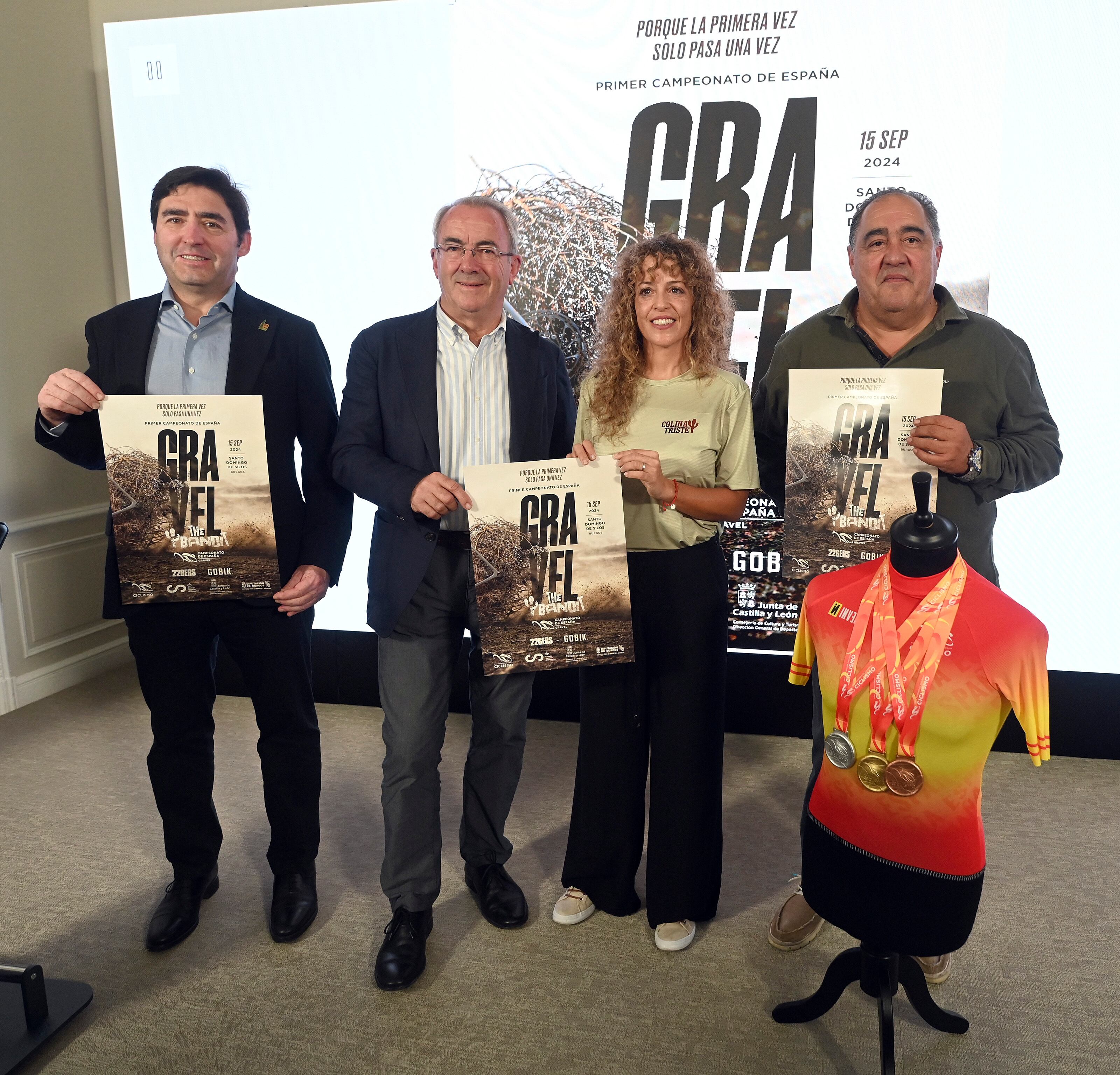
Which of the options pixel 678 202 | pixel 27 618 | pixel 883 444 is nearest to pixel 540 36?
pixel 678 202

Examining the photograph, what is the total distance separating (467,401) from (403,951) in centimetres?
132

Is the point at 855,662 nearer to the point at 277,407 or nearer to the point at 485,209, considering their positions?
the point at 485,209

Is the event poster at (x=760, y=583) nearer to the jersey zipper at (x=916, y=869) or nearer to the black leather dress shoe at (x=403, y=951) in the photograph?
the black leather dress shoe at (x=403, y=951)

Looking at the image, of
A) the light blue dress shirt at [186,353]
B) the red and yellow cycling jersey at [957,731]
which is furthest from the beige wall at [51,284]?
the red and yellow cycling jersey at [957,731]

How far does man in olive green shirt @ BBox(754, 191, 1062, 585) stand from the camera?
6.60ft

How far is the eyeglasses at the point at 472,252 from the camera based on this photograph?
202 centimetres

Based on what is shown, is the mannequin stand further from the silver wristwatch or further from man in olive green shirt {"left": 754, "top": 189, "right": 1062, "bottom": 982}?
the silver wristwatch

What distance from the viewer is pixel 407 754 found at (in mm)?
2170

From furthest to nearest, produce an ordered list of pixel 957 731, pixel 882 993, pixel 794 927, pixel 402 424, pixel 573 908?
1. pixel 573 908
2. pixel 794 927
3. pixel 402 424
4. pixel 882 993
5. pixel 957 731

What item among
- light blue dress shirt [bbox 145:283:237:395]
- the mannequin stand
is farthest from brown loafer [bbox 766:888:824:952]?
light blue dress shirt [bbox 145:283:237:395]

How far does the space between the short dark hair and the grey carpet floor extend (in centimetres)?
179

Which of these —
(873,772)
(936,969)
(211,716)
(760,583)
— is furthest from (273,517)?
(760,583)

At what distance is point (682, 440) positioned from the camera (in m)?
2.04

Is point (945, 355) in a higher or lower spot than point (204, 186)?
lower
